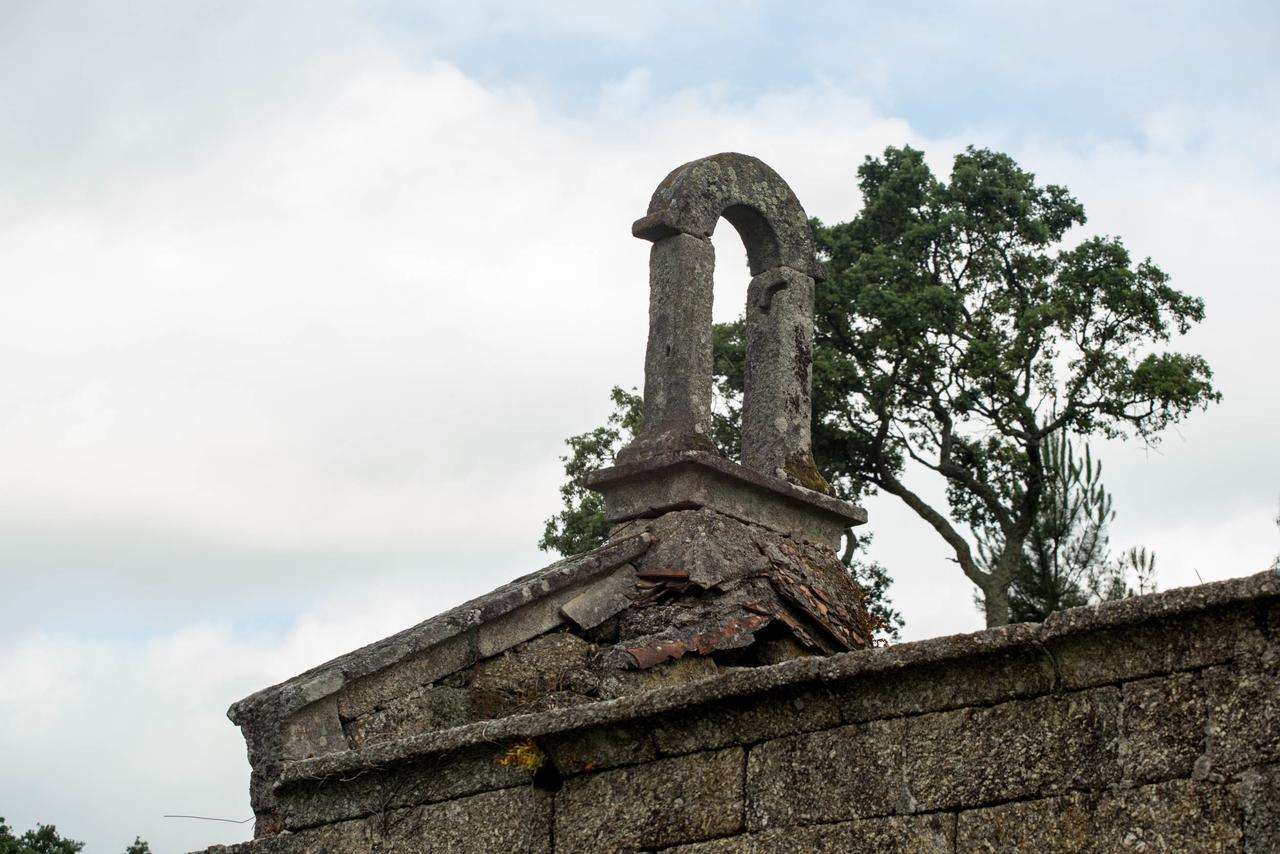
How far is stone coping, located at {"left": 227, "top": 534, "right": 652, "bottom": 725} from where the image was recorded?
6270 millimetres

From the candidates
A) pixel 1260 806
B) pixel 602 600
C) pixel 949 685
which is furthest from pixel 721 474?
pixel 1260 806

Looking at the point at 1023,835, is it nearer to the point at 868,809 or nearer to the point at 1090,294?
the point at 868,809

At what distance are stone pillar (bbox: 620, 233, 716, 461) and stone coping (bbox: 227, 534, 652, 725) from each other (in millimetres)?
525

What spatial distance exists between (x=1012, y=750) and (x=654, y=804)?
113 centimetres

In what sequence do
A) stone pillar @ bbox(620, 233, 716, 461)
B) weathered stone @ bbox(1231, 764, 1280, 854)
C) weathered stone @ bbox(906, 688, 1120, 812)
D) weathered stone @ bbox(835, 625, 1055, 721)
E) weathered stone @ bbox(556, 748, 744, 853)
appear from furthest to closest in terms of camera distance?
stone pillar @ bbox(620, 233, 716, 461), weathered stone @ bbox(556, 748, 744, 853), weathered stone @ bbox(835, 625, 1055, 721), weathered stone @ bbox(906, 688, 1120, 812), weathered stone @ bbox(1231, 764, 1280, 854)

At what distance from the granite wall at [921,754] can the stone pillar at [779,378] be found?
312 centimetres

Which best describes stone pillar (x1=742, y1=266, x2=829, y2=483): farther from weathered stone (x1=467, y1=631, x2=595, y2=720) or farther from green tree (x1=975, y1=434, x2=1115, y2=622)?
green tree (x1=975, y1=434, x2=1115, y2=622)

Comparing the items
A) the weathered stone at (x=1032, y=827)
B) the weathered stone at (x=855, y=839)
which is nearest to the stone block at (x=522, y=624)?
the weathered stone at (x=855, y=839)

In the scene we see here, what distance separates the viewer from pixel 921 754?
4.16 metres

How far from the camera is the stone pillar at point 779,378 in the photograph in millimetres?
7910

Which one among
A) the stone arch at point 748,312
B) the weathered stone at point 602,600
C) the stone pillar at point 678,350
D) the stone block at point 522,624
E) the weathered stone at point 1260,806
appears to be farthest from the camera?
the stone arch at point 748,312

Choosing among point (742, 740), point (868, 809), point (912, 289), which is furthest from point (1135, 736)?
point (912, 289)

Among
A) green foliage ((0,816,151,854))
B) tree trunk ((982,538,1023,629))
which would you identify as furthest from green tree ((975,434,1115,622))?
green foliage ((0,816,151,854))

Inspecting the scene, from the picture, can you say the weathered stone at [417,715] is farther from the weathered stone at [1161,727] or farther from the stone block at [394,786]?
the weathered stone at [1161,727]
